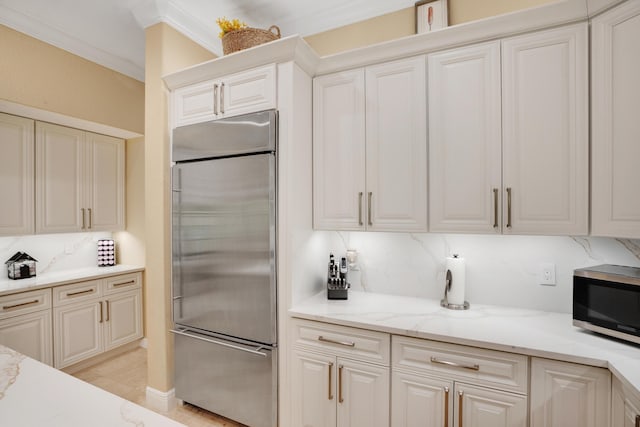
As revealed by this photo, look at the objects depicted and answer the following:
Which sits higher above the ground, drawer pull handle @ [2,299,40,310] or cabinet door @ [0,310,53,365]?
drawer pull handle @ [2,299,40,310]

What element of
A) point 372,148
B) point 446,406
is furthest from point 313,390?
point 372,148

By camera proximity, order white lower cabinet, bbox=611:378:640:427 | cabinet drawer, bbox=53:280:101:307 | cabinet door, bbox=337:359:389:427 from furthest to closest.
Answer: cabinet drawer, bbox=53:280:101:307
cabinet door, bbox=337:359:389:427
white lower cabinet, bbox=611:378:640:427

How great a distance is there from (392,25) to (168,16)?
5.32ft

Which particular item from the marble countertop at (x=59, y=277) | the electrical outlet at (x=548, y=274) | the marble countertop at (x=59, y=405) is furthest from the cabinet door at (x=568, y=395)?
the marble countertop at (x=59, y=277)

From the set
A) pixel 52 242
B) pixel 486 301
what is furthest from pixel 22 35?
pixel 486 301

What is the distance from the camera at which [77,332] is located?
Answer: 116 inches

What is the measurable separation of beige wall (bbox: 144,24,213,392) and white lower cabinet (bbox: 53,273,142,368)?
3.38 feet

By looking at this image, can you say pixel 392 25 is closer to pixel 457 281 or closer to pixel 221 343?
pixel 457 281

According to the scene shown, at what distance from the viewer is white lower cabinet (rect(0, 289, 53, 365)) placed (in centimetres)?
249

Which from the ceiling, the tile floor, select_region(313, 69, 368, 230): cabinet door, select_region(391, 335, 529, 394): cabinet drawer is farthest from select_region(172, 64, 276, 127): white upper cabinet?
the tile floor

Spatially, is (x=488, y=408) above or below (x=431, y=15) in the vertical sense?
below

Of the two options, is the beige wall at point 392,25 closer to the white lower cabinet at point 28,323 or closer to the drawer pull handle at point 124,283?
the drawer pull handle at point 124,283

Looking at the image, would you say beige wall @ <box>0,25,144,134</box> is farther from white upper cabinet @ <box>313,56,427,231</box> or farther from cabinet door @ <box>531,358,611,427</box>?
cabinet door @ <box>531,358,611,427</box>

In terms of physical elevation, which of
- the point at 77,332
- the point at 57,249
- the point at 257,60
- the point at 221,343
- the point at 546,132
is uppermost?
the point at 257,60
